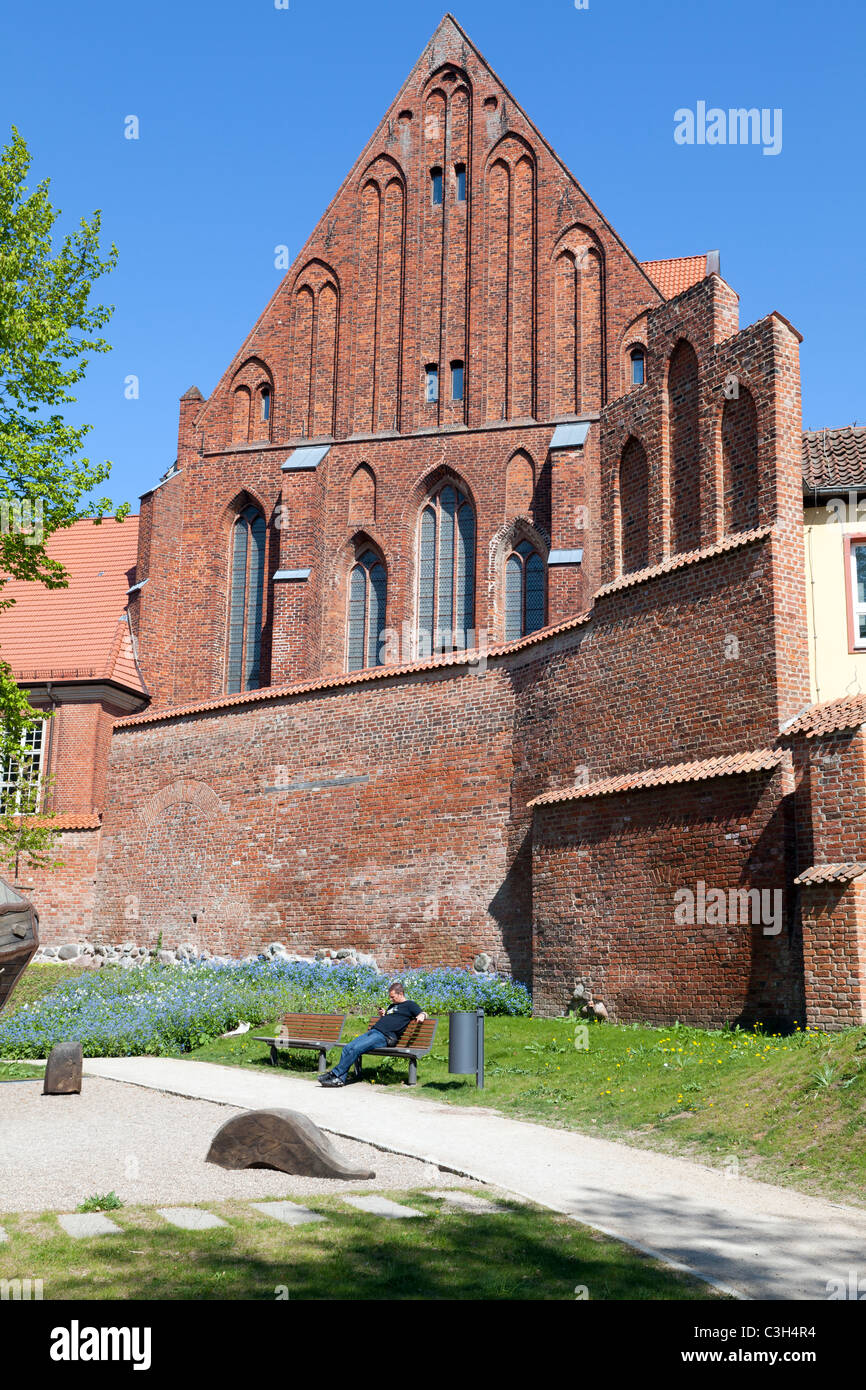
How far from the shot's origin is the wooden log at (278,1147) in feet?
26.4

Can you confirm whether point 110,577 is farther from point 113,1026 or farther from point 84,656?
point 113,1026

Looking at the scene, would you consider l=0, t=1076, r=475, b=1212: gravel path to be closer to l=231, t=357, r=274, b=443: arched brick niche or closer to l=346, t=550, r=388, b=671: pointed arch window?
l=346, t=550, r=388, b=671: pointed arch window

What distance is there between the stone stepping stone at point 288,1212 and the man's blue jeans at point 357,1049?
5727 mm

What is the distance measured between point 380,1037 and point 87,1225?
6679mm

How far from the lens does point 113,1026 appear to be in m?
16.6

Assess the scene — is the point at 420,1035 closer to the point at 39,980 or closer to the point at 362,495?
the point at 39,980

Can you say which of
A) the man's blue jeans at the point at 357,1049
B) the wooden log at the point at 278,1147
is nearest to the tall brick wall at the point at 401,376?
the man's blue jeans at the point at 357,1049

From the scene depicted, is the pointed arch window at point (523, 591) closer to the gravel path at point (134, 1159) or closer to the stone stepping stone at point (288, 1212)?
the gravel path at point (134, 1159)

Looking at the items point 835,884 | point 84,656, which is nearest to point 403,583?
point 84,656

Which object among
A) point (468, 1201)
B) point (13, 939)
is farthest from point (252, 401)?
point (468, 1201)

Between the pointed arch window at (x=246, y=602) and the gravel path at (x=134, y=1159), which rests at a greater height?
the pointed arch window at (x=246, y=602)

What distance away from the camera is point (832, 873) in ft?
38.1

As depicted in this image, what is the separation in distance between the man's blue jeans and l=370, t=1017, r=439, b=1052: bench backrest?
0.17 meters
